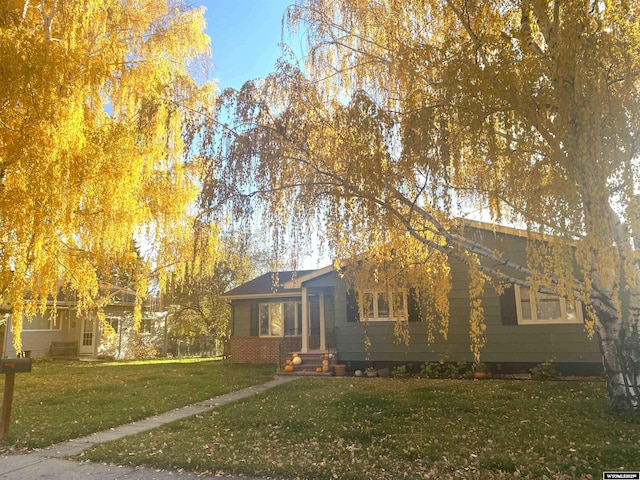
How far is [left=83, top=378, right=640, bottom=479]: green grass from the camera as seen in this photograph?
4.81m

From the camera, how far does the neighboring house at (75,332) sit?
73.8 ft

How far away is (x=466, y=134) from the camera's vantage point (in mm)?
5082

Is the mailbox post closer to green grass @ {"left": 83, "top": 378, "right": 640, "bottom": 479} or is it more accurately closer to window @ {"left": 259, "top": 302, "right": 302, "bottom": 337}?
green grass @ {"left": 83, "top": 378, "right": 640, "bottom": 479}

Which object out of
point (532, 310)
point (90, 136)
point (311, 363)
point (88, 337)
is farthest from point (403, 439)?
point (88, 337)

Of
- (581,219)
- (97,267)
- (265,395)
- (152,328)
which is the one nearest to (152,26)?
(97,267)

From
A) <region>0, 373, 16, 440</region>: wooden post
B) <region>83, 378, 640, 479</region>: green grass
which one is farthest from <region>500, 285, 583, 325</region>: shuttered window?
<region>0, 373, 16, 440</region>: wooden post

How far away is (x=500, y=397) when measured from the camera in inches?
343

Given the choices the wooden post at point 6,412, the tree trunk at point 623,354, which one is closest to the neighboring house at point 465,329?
the tree trunk at point 623,354

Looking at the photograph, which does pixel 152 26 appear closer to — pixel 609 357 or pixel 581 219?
pixel 581 219

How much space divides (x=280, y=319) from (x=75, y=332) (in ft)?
42.9

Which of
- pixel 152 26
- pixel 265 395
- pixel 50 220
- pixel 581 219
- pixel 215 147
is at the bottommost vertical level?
pixel 265 395

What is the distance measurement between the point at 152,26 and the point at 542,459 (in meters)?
11.3

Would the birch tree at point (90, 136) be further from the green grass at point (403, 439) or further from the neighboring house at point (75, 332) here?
the neighboring house at point (75, 332)

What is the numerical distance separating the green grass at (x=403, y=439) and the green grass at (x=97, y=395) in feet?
4.42
